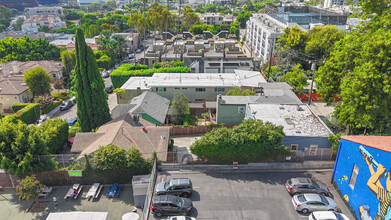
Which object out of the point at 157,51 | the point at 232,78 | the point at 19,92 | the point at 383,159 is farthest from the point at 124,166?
the point at 157,51

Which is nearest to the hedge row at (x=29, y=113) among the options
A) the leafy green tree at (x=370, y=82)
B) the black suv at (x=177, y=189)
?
the black suv at (x=177, y=189)

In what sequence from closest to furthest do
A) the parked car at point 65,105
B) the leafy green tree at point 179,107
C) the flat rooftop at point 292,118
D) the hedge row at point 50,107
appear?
the flat rooftop at point 292,118 < the leafy green tree at point 179,107 < the hedge row at point 50,107 < the parked car at point 65,105

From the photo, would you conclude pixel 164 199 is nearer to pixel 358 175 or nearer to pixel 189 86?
pixel 358 175

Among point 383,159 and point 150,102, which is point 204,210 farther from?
point 150,102

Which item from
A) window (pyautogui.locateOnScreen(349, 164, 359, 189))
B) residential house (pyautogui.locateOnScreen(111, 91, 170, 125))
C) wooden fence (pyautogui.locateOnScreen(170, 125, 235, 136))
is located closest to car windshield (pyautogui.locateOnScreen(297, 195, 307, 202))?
window (pyautogui.locateOnScreen(349, 164, 359, 189))

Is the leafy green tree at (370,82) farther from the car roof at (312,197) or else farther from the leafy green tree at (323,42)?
the leafy green tree at (323,42)

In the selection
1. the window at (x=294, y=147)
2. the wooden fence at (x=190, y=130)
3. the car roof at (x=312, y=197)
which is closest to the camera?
the car roof at (x=312, y=197)
